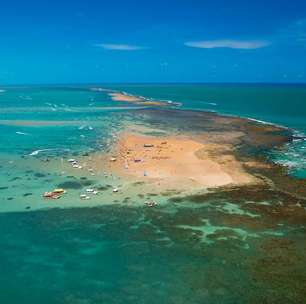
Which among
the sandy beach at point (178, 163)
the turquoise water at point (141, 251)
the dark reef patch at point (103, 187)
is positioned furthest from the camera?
the sandy beach at point (178, 163)

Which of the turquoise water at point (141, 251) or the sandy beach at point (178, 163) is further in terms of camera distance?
the sandy beach at point (178, 163)

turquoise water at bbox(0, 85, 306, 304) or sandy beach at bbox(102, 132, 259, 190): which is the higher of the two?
sandy beach at bbox(102, 132, 259, 190)

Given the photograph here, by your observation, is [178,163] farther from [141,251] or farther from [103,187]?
[141,251]

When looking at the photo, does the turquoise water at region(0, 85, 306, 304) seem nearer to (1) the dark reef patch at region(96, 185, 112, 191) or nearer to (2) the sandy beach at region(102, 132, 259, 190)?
(1) the dark reef patch at region(96, 185, 112, 191)

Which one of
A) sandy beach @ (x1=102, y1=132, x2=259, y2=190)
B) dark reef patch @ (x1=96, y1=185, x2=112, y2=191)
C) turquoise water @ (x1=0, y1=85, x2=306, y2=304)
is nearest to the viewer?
turquoise water @ (x1=0, y1=85, x2=306, y2=304)

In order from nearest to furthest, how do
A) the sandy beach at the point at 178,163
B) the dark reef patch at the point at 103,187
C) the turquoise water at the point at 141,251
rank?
1. the turquoise water at the point at 141,251
2. the dark reef patch at the point at 103,187
3. the sandy beach at the point at 178,163

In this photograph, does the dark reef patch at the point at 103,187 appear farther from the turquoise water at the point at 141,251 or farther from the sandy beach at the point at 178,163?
the sandy beach at the point at 178,163

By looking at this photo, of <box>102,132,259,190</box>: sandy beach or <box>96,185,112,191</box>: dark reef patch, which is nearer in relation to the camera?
<box>96,185,112,191</box>: dark reef patch

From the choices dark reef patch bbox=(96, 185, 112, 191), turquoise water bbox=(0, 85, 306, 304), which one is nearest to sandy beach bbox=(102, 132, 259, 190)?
dark reef patch bbox=(96, 185, 112, 191)

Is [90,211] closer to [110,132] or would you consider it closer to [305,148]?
[305,148]

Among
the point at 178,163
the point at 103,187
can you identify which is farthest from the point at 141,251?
the point at 178,163

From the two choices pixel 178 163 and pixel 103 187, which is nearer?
pixel 103 187

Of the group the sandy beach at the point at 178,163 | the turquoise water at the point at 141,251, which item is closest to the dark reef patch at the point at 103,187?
the turquoise water at the point at 141,251
